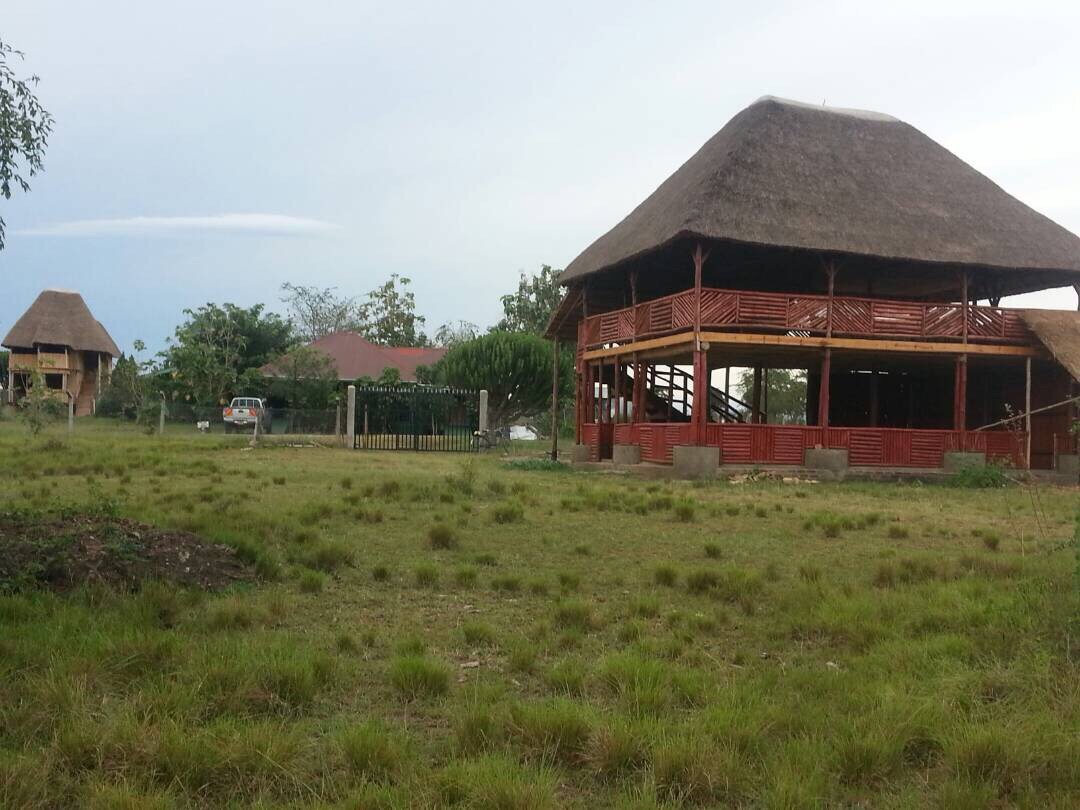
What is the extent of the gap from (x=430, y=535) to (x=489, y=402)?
105 ft

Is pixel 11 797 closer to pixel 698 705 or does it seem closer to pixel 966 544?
pixel 698 705

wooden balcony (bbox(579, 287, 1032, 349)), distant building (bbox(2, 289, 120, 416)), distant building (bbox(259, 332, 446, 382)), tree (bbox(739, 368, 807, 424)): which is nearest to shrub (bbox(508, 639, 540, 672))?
wooden balcony (bbox(579, 287, 1032, 349))

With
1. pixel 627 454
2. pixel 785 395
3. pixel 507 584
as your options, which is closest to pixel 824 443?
pixel 627 454

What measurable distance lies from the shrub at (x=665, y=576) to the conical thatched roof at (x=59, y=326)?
184 feet

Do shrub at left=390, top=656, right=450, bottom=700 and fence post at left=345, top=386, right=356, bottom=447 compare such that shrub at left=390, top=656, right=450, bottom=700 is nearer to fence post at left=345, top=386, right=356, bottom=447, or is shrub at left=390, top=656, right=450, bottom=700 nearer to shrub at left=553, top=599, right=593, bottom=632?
shrub at left=553, top=599, right=593, bottom=632

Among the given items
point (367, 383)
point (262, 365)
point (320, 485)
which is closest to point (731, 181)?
point (320, 485)

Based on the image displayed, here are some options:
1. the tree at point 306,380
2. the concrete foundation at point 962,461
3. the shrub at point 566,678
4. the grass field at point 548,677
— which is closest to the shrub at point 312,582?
the grass field at point 548,677

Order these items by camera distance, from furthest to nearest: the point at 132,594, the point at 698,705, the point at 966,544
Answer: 1. the point at 966,544
2. the point at 132,594
3. the point at 698,705

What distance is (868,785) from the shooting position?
11.4 feet

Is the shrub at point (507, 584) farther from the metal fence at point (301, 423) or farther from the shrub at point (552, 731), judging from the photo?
the metal fence at point (301, 423)

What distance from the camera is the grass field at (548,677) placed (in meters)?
3.38

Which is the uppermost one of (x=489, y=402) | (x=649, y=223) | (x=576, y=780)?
(x=649, y=223)

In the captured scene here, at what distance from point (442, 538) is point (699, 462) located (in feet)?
37.6

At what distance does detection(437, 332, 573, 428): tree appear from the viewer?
39.6 meters
